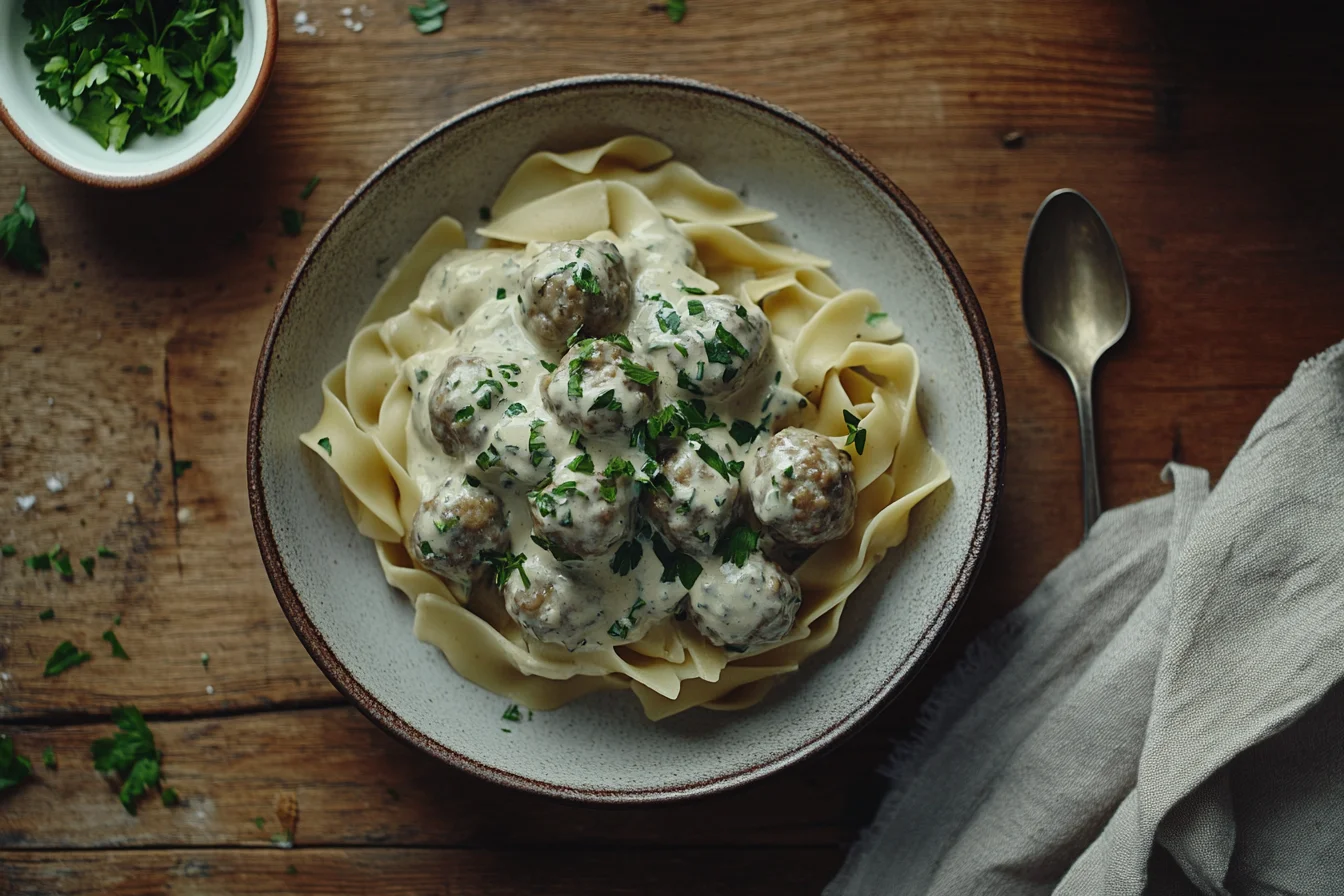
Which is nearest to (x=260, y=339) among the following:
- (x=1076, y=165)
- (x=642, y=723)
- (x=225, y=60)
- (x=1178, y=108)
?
(x=225, y=60)

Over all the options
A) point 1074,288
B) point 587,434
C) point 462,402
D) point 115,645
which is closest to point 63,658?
point 115,645

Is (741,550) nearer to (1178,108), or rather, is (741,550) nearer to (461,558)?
(461,558)

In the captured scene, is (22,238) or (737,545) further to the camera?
(22,238)

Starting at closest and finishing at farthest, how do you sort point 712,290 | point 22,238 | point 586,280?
point 586,280
point 712,290
point 22,238

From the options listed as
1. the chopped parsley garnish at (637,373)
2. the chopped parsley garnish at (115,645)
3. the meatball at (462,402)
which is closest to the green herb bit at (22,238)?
the chopped parsley garnish at (115,645)

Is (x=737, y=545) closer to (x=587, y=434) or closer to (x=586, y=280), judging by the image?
(x=587, y=434)

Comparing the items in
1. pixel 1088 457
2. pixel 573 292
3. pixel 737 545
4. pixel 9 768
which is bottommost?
pixel 9 768

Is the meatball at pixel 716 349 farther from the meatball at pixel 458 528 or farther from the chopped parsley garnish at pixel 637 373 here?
the meatball at pixel 458 528
